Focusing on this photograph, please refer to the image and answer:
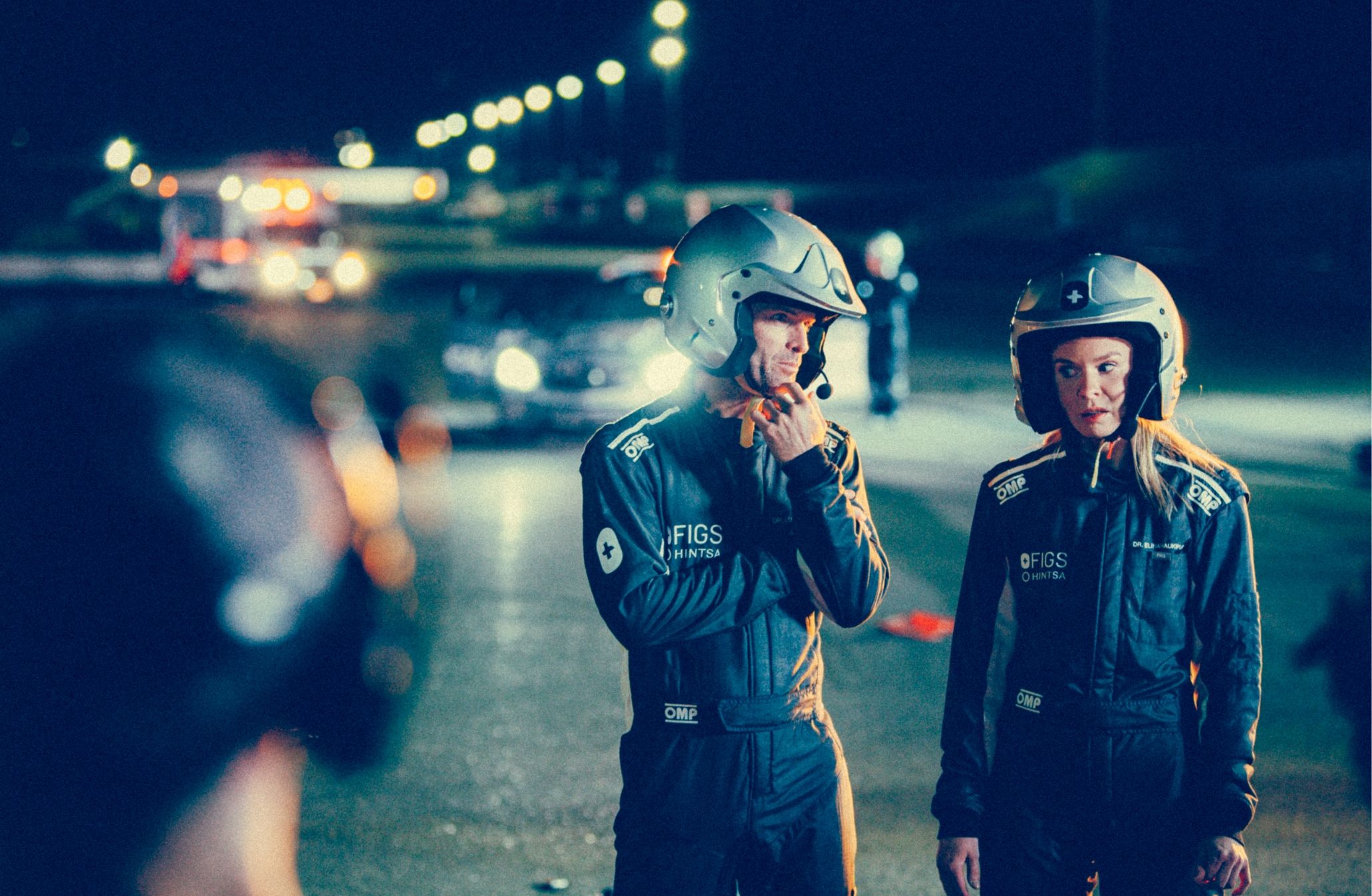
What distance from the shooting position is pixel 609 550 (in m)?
2.69

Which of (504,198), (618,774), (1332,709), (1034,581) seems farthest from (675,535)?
(504,198)

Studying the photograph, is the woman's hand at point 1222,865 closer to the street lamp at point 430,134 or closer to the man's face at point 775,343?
the man's face at point 775,343

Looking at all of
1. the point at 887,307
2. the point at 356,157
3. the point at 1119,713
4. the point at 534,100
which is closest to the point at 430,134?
the point at 534,100

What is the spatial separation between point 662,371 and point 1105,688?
36.8 ft

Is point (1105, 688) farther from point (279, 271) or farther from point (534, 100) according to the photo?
point (534, 100)

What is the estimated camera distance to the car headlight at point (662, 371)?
13672mm

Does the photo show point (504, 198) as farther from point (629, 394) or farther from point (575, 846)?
point (575, 846)

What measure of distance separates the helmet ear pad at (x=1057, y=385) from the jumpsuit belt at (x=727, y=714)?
2.55 feet

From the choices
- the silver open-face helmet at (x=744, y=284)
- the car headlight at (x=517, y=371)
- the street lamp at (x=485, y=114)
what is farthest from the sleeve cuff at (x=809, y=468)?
the street lamp at (x=485, y=114)

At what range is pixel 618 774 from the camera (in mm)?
5270

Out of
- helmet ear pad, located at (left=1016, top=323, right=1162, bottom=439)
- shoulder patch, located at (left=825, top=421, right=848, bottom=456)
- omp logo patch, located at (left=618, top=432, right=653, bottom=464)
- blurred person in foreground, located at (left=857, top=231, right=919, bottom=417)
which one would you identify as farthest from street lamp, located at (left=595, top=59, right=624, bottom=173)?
omp logo patch, located at (left=618, top=432, right=653, bottom=464)

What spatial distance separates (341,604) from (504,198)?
6836 centimetres

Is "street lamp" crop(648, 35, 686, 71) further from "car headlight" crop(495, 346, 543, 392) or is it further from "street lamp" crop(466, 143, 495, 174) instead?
"street lamp" crop(466, 143, 495, 174)

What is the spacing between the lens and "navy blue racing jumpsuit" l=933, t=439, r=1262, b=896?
2.66 m
